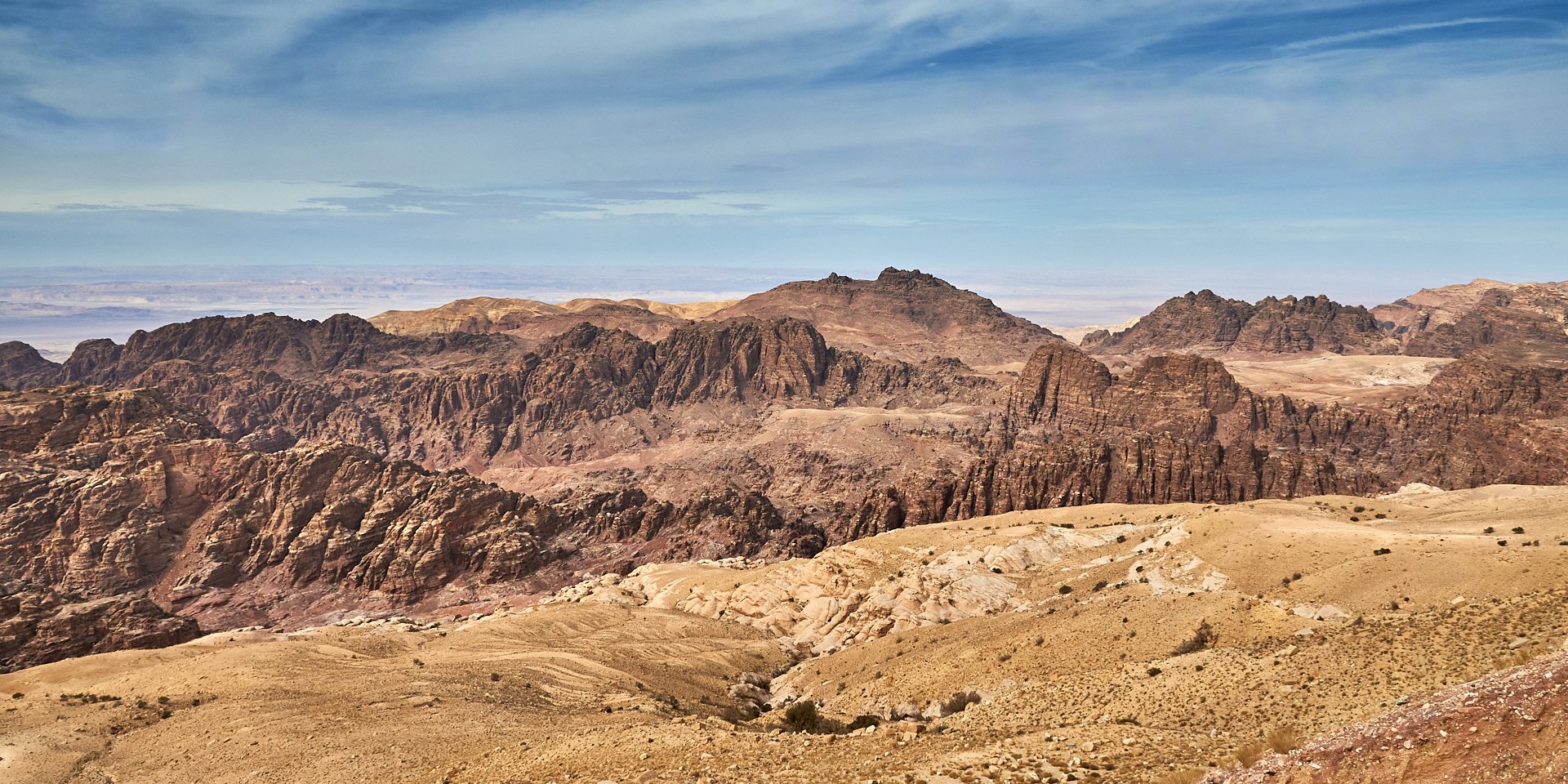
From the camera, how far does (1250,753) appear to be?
18.4m

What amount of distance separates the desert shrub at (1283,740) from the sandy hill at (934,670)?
153mm

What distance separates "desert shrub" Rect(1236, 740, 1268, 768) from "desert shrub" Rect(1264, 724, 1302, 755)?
19 centimetres

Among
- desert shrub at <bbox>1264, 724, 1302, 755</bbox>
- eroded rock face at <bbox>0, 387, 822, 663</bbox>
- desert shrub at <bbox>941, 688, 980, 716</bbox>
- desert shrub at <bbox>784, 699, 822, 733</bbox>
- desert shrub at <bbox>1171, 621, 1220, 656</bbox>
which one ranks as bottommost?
eroded rock face at <bbox>0, 387, 822, 663</bbox>

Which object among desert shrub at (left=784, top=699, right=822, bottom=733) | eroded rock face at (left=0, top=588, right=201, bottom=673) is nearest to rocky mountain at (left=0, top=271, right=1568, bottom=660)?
eroded rock face at (left=0, top=588, right=201, bottom=673)

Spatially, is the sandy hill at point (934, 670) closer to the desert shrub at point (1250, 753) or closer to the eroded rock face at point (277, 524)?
the desert shrub at point (1250, 753)

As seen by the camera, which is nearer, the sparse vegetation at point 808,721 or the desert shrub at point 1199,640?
the desert shrub at point 1199,640

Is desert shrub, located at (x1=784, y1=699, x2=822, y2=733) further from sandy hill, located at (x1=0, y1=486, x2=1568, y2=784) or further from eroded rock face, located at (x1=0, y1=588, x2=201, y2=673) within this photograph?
eroded rock face, located at (x1=0, y1=588, x2=201, y2=673)

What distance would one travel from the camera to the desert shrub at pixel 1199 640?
104ft

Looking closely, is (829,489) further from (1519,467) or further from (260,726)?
(260,726)

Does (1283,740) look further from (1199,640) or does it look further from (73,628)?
(73,628)

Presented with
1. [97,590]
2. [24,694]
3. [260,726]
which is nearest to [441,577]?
[97,590]

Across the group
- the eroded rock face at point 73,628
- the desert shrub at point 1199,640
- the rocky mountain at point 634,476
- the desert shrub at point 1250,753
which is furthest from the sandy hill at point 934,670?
the rocky mountain at point 634,476

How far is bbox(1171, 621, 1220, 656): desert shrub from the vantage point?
31.7 meters

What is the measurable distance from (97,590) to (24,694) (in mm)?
52432
